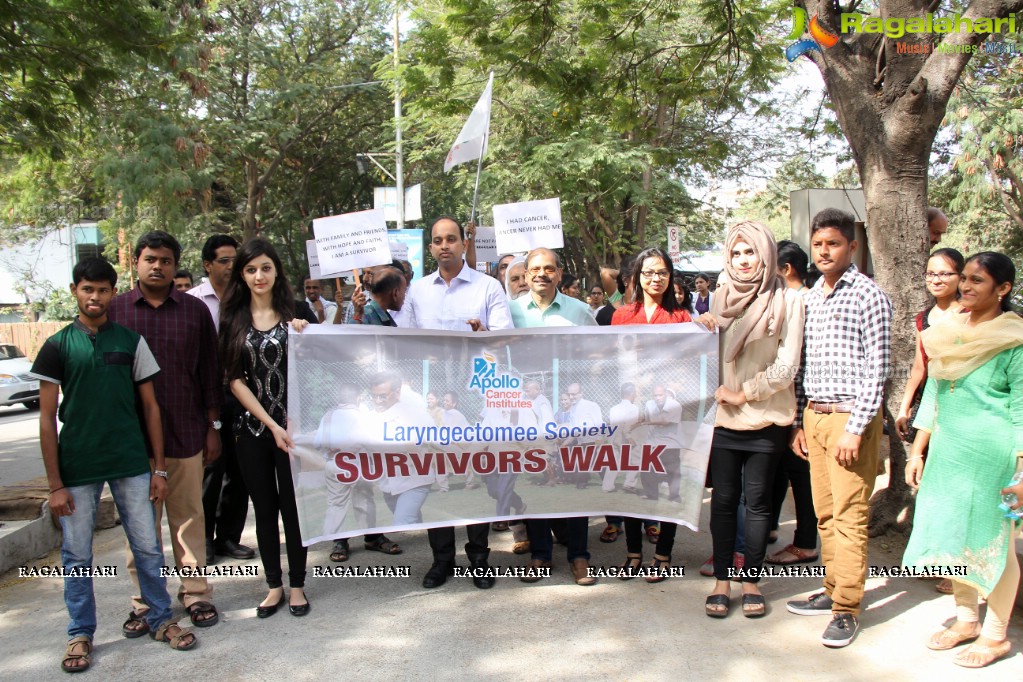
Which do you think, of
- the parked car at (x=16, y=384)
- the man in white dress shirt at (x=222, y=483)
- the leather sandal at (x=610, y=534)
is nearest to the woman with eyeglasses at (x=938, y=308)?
the leather sandal at (x=610, y=534)

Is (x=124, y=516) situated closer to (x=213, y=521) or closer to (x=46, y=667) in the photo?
(x=46, y=667)

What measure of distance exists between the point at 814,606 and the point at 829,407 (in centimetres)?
105

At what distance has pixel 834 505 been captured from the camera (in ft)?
12.4

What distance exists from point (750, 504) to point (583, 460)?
0.86 metres

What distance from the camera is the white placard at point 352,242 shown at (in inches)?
210

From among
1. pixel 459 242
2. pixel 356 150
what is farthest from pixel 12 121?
pixel 356 150

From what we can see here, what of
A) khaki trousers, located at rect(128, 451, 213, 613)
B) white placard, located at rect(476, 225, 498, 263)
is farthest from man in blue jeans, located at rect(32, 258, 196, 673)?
white placard, located at rect(476, 225, 498, 263)

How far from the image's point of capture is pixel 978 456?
3461 mm

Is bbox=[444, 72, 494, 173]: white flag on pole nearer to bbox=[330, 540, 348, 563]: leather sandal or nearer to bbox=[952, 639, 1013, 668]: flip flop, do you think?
bbox=[330, 540, 348, 563]: leather sandal

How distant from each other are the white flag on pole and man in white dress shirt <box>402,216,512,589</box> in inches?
51.2

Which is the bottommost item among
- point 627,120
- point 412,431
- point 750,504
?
point 750,504

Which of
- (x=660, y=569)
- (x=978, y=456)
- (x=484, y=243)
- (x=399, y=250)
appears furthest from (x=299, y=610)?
(x=399, y=250)

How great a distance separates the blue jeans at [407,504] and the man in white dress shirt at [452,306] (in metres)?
0.24

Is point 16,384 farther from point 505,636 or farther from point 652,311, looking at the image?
point 652,311
